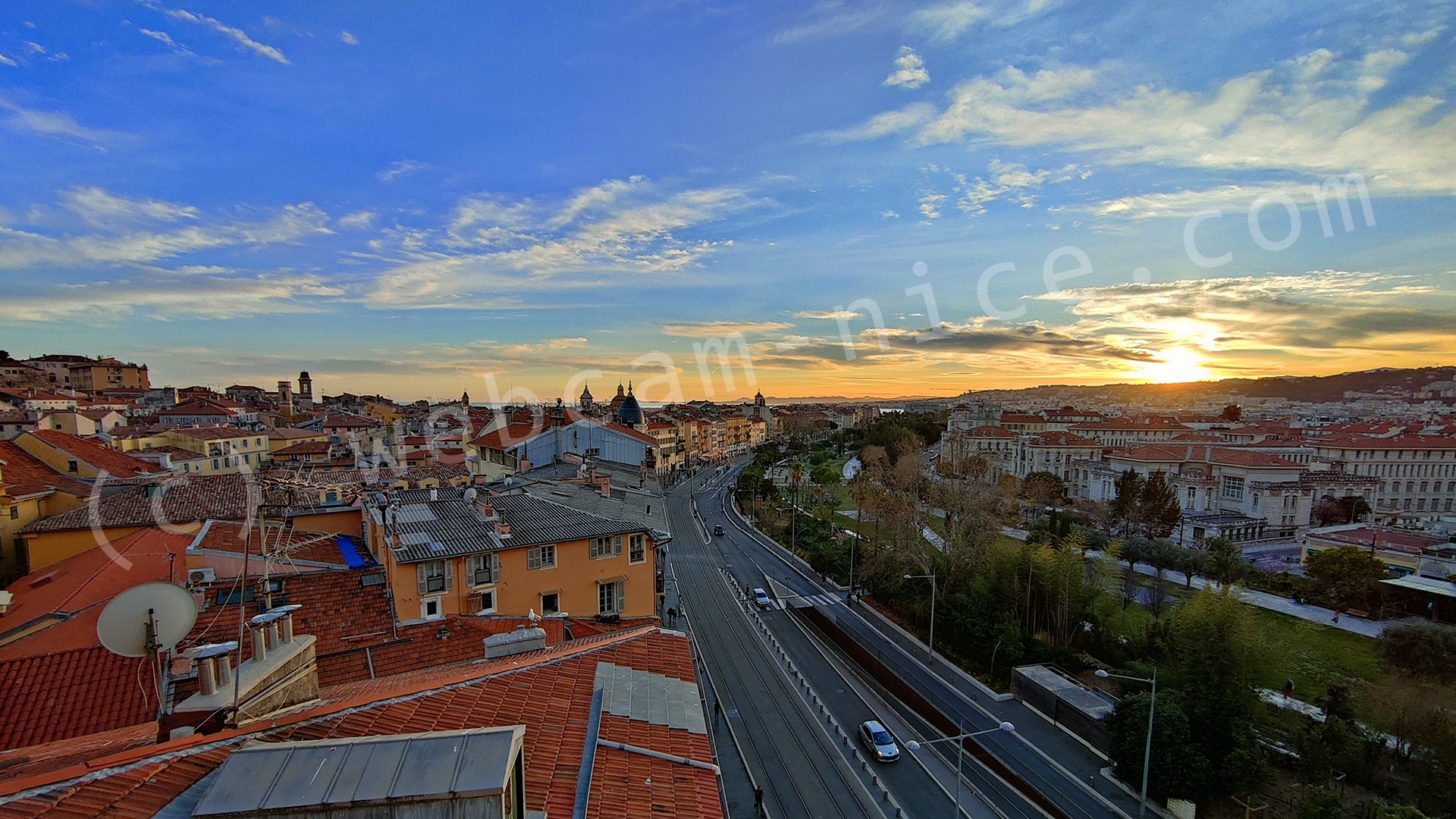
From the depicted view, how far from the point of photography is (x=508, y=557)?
17625 mm

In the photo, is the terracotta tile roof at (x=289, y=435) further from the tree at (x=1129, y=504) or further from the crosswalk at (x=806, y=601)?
the tree at (x=1129, y=504)

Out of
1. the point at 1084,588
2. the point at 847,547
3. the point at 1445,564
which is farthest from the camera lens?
the point at 847,547

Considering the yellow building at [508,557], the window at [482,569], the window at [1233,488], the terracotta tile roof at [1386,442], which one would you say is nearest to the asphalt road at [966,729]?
the yellow building at [508,557]

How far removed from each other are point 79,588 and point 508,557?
9684mm

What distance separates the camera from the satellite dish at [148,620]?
214 inches

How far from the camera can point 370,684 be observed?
918cm

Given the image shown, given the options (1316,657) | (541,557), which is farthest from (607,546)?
(1316,657)

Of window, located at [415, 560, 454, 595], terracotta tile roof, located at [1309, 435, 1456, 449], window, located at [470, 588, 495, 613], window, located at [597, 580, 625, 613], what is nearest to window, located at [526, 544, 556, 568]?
window, located at [470, 588, 495, 613]

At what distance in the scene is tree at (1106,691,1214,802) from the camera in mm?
16359

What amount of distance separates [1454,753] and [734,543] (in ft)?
121

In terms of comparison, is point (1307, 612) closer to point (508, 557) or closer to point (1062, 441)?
point (508, 557)

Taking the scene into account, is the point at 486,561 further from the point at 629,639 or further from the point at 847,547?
the point at 847,547

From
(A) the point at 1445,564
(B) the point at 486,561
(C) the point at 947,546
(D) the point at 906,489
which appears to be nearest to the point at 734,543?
(D) the point at 906,489

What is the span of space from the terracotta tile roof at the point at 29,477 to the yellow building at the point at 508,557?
13.2m
